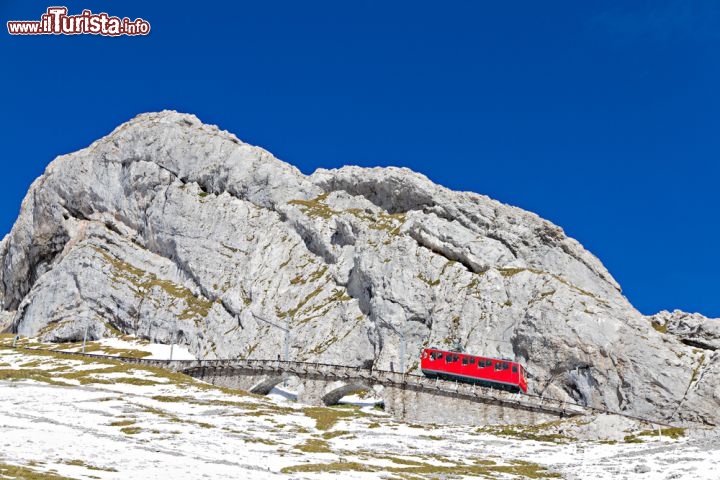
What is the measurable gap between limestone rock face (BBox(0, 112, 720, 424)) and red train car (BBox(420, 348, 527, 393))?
40.0 feet

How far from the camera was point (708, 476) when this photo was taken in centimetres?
4000

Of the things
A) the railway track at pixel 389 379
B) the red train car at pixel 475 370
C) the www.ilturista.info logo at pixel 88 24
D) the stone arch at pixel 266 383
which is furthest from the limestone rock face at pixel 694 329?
the www.ilturista.info logo at pixel 88 24


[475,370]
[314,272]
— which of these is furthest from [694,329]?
[314,272]

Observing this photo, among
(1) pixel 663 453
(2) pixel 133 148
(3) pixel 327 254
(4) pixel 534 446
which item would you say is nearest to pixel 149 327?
(3) pixel 327 254

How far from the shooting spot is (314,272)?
136625mm

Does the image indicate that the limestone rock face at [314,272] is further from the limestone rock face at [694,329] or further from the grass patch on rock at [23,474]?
the grass patch on rock at [23,474]

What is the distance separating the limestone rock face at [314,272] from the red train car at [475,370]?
480 inches

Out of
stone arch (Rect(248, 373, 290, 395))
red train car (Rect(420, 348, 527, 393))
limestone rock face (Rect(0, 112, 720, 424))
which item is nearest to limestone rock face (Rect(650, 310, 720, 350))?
limestone rock face (Rect(0, 112, 720, 424))

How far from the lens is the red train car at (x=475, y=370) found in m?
86.2

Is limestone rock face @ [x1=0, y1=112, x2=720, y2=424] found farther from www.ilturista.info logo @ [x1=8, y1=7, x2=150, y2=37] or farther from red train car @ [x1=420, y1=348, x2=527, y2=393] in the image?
www.ilturista.info logo @ [x1=8, y1=7, x2=150, y2=37]

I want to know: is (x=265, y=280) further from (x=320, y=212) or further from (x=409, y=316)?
(x=409, y=316)

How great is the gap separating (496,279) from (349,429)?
5392cm

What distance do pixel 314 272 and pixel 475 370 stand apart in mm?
56428

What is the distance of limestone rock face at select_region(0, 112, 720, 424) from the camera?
9612cm
